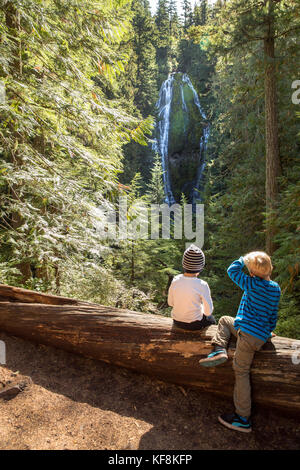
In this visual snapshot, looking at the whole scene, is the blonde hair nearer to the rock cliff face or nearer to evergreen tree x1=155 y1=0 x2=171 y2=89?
the rock cliff face

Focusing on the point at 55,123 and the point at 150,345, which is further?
the point at 55,123

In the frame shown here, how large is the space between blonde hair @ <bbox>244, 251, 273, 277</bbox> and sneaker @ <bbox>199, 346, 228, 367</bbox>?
0.80 meters

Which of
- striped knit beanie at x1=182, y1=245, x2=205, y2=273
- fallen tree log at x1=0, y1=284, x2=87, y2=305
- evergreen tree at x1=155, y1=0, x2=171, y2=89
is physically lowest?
fallen tree log at x1=0, y1=284, x2=87, y2=305

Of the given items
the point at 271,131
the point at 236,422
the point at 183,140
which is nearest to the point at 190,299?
the point at 236,422

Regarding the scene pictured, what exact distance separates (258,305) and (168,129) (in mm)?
33784

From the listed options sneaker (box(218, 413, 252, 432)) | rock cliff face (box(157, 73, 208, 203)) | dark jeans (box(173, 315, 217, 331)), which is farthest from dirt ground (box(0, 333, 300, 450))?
rock cliff face (box(157, 73, 208, 203))

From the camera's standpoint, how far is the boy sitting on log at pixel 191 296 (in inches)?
112

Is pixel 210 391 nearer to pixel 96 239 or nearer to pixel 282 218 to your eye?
pixel 96 239

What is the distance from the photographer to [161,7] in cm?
4478

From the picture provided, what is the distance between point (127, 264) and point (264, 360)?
13770 millimetres

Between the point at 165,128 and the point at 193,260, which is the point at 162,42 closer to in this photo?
the point at 165,128

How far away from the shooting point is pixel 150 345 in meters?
3.05

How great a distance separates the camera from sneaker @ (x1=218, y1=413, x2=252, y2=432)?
243cm

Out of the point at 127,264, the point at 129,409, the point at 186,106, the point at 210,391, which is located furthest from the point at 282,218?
the point at 186,106
